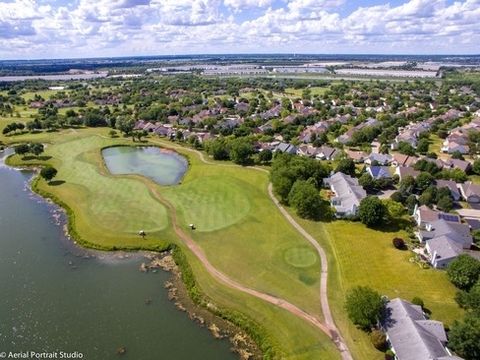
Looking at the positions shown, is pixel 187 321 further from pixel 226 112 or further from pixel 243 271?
pixel 226 112

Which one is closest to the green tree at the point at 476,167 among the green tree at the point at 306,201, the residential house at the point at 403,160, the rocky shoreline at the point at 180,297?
the residential house at the point at 403,160

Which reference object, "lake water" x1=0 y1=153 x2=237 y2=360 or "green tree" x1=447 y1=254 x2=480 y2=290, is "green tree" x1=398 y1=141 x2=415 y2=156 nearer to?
"green tree" x1=447 y1=254 x2=480 y2=290

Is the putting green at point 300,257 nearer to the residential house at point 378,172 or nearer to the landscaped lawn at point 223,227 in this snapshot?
the landscaped lawn at point 223,227

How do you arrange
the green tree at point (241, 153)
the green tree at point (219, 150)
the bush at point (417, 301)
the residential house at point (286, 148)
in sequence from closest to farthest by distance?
the bush at point (417, 301), the green tree at point (241, 153), the green tree at point (219, 150), the residential house at point (286, 148)

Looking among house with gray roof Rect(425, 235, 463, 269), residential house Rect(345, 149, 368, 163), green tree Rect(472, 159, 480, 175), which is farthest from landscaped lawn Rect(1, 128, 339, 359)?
green tree Rect(472, 159, 480, 175)

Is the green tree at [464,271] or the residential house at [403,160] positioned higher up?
the green tree at [464,271]

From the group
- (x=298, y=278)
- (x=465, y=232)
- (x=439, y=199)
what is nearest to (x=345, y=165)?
(x=439, y=199)
